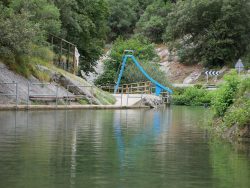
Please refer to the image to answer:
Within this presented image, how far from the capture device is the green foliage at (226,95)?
26.2 metres

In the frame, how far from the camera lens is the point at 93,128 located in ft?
91.3

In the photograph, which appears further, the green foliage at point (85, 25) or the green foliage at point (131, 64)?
the green foliage at point (131, 64)

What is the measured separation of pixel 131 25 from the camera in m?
133

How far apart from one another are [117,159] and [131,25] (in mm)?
116503

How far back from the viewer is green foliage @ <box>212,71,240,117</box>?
26250mm

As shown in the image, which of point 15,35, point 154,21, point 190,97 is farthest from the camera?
point 154,21

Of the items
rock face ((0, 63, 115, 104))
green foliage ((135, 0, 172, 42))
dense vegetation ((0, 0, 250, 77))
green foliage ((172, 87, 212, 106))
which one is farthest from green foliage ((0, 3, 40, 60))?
green foliage ((135, 0, 172, 42))

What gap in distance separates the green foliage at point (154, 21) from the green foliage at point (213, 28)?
14.6 m

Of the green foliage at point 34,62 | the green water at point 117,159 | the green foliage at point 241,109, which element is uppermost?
the green foliage at point 34,62

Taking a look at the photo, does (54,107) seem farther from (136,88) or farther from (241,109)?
(136,88)

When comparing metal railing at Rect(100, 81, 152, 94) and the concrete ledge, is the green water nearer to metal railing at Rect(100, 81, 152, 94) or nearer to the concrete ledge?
the concrete ledge

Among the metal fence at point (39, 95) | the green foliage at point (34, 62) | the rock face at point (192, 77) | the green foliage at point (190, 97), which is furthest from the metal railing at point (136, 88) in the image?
the rock face at point (192, 77)

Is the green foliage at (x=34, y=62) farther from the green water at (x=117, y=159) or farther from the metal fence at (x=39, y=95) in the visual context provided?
the green water at (x=117, y=159)

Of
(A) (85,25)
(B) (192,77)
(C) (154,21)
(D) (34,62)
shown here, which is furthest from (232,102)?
(C) (154,21)
